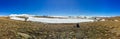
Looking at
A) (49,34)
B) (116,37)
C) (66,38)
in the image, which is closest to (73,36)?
(66,38)

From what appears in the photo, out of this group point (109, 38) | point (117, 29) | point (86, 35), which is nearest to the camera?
point (109, 38)

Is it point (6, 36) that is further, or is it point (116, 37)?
Result: point (116, 37)

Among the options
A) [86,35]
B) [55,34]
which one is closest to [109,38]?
[86,35]

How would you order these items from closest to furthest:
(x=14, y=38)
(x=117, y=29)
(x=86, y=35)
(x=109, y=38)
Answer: (x=14, y=38), (x=109, y=38), (x=86, y=35), (x=117, y=29)

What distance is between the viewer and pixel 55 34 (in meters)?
30.6

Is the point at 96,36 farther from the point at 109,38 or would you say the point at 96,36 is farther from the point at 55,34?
the point at 55,34

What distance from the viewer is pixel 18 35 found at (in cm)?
2617

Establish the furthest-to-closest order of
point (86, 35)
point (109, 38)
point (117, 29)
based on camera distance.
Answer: point (117, 29) < point (86, 35) < point (109, 38)

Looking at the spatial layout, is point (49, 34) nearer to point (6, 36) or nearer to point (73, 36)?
point (73, 36)

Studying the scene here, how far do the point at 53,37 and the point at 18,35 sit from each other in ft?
15.2

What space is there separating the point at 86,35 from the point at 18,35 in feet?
29.3

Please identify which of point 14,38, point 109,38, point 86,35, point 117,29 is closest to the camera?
point 14,38

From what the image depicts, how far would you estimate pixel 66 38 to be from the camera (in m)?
28.4

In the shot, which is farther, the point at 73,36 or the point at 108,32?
the point at 108,32
